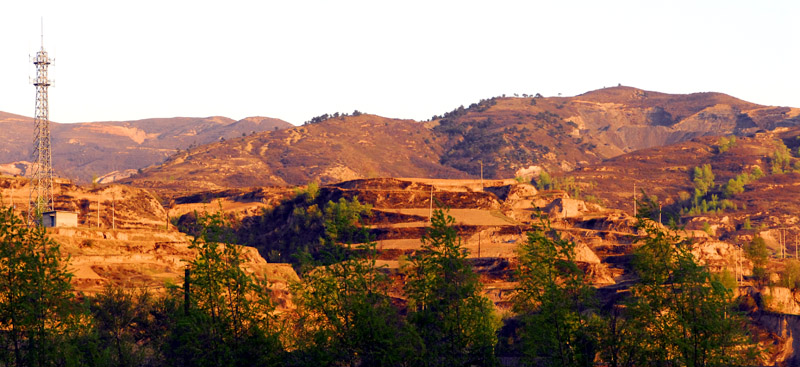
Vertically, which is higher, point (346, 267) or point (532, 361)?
point (346, 267)

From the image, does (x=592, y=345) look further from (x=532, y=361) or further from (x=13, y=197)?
(x=13, y=197)

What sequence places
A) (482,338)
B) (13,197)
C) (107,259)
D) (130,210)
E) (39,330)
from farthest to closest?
(130,210)
(13,197)
(107,259)
(482,338)
(39,330)

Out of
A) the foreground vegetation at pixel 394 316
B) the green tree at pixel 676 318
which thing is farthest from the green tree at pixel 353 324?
the green tree at pixel 676 318

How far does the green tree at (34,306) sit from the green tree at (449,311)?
52.7 feet

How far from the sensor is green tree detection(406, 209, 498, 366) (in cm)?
4747

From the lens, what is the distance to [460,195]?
184500 mm

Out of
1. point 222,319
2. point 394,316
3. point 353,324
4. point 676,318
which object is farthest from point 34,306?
point 676,318

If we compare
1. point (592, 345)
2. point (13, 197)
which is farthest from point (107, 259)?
point (592, 345)

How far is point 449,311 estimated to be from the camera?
48375 millimetres

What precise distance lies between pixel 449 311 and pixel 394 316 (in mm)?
2755

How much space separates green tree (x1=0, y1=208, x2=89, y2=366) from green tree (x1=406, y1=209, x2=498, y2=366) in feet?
52.7

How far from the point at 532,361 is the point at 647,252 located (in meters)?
7.98

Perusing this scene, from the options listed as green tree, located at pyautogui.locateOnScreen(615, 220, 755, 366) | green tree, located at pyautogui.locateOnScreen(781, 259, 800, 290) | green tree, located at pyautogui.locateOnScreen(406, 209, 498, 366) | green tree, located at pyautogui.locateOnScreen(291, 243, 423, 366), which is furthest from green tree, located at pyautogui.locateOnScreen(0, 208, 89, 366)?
green tree, located at pyautogui.locateOnScreen(781, 259, 800, 290)

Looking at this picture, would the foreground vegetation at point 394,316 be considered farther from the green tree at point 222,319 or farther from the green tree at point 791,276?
the green tree at point 791,276
